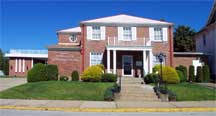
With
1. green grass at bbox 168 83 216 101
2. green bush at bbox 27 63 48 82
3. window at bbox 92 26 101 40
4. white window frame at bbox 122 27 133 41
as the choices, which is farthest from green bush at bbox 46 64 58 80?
green grass at bbox 168 83 216 101

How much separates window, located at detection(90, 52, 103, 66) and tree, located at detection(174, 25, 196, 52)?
29930mm

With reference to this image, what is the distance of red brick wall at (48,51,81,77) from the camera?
31.4 m

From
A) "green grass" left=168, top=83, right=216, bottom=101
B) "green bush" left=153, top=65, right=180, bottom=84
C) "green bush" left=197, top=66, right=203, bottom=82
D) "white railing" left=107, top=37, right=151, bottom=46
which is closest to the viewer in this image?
Result: "green grass" left=168, top=83, right=216, bottom=101

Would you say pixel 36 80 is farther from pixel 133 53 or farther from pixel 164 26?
pixel 164 26

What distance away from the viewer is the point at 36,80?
25.2 metres

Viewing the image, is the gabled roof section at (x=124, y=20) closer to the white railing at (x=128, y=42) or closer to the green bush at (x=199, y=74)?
the white railing at (x=128, y=42)

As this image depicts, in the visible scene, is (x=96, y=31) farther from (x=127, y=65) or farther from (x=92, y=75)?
(x=92, y=75)

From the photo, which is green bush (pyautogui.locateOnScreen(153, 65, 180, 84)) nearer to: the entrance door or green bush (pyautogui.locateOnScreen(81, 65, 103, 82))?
green bush (pyautogui.locateOnScreen(81, 65, 103, 82))

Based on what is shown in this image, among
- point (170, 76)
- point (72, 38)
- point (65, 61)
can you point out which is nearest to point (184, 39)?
point (72, 38)

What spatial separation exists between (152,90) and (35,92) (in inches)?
296

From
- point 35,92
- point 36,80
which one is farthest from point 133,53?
point 35,92

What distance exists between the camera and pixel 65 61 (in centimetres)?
3153

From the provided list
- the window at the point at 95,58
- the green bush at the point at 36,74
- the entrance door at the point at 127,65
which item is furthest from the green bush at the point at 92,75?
the entrance door at the point at 127,65

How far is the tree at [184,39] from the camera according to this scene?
57469 mm
